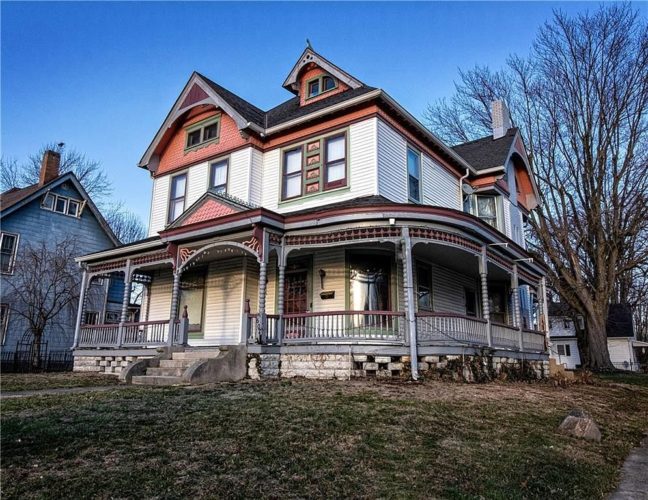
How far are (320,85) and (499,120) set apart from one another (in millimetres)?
11323

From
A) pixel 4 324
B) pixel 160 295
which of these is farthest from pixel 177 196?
pixel 4 324

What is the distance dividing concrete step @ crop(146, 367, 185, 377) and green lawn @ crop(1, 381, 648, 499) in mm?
3360

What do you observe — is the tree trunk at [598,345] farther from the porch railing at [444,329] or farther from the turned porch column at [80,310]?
the turned porch column at [80,310]

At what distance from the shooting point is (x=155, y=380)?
37.1ft

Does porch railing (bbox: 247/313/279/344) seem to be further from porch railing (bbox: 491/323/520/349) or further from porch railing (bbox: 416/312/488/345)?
porch railing (bbox: 491/323/520/349)

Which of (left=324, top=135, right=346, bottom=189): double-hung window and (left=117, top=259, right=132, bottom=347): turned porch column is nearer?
(left=324, top=135, right=346, bottom=189): double-hung window

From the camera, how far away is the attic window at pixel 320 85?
16.9 m

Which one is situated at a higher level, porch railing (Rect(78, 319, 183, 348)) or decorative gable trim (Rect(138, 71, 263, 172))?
decorative gable trim (Rect(138, 71, 263, 172))

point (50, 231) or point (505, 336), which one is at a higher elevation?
point (50, 231)

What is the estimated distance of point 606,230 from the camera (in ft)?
84.9

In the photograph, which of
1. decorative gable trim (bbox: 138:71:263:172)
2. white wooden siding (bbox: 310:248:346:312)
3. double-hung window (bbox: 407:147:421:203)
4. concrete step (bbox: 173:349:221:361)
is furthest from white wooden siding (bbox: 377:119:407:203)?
concrete step (bbox: 173:349:221:361)

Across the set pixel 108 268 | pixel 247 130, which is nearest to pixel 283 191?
pixel 247 130

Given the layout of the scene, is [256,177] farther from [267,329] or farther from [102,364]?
[102,364]

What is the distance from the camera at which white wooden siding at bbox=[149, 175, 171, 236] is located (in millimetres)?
18766
